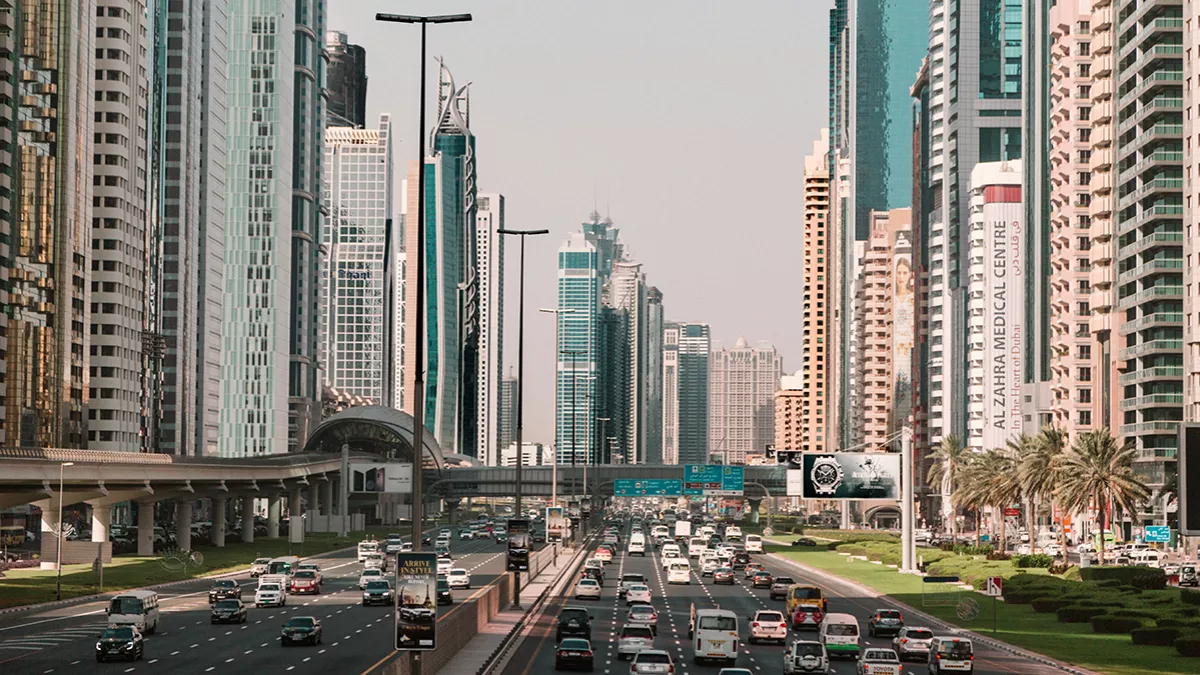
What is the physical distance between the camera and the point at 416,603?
40000 mm

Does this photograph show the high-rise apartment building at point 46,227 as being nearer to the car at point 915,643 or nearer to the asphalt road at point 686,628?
the asphalt road at point 686,628

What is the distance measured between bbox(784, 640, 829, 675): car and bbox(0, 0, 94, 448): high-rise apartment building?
13518 centimetres

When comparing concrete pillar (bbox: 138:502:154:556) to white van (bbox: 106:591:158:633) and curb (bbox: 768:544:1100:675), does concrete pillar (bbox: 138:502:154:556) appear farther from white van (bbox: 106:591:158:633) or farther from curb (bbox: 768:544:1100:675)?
white van (bbox: 106:591:158:633)

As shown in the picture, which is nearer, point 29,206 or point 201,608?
point 201,608

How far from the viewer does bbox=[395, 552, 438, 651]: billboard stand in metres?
39.7

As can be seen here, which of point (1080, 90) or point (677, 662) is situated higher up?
point (1080, 90)

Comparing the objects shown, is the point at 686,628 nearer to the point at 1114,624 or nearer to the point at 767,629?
the point at 767,629

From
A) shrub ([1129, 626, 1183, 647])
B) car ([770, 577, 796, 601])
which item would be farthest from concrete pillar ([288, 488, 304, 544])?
shrub ([1129, 626, 1183, 647])

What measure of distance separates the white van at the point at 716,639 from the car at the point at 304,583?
44976 millimetres

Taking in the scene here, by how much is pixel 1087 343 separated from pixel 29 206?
110 m

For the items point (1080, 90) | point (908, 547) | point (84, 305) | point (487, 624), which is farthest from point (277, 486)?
point (487, 624)

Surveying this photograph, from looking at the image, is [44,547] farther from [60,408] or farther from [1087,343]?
[1087,343]

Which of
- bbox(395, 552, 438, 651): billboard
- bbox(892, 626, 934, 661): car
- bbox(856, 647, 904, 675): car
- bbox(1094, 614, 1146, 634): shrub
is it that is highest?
bbox(395, 552, 438, 651): billboard

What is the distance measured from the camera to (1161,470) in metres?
152
